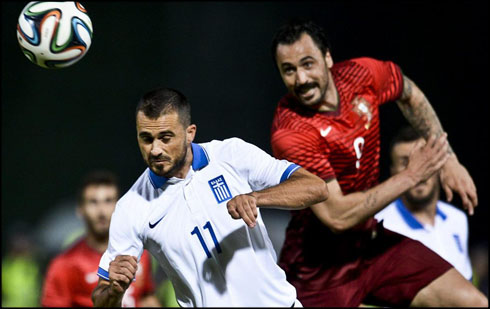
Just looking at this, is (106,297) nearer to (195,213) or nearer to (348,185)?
(195,213)

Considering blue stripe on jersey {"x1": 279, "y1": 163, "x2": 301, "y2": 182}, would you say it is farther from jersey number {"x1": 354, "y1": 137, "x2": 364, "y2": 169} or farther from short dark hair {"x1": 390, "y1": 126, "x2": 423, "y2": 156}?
short dark hair {"x1": 390, "y1": 126, "x2": 423, "y2": 156}

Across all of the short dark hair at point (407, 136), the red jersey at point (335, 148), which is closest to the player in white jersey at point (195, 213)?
the red jersey at point (335, 148)

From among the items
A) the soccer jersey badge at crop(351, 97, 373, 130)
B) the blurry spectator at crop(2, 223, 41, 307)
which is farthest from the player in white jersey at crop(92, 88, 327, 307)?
the blurry spectator at crop(2, 223, 41, 307)

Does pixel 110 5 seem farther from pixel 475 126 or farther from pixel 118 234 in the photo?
pixel 118 234

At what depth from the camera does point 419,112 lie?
476 cm

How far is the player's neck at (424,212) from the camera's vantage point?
5.71 metres

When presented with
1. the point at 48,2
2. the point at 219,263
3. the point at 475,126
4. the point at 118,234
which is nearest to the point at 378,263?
the point at 219,263

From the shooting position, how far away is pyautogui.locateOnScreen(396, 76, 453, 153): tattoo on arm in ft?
15.6

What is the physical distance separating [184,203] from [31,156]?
6507 mm

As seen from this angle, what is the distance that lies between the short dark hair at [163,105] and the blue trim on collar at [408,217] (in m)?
2.77

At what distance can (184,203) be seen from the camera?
341 cm

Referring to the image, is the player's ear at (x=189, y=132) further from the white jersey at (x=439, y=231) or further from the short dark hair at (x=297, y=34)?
the white jersey at (x=439, y=231)

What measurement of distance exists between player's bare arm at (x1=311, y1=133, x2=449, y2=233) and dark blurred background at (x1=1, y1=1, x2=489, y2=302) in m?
4.28

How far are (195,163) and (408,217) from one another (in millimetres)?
2727
